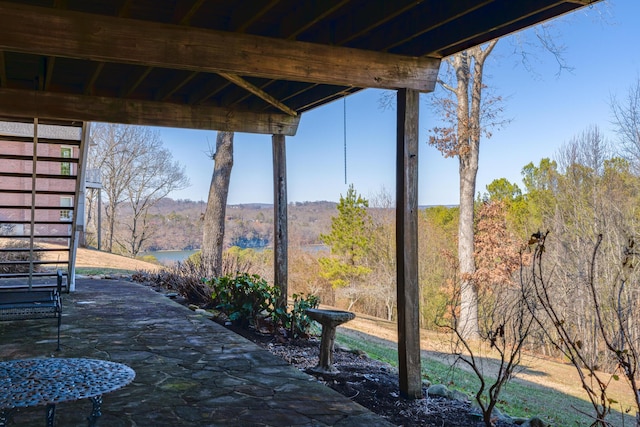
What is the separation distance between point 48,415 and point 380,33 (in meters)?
3.60

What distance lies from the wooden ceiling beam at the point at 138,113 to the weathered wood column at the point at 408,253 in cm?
302

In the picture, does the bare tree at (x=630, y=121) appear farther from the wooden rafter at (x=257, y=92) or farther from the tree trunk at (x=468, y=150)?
the wooden rafter at (x=257, y=92)

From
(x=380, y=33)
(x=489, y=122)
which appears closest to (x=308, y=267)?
(x=489, y=122)

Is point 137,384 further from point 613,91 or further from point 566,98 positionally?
point 566,98

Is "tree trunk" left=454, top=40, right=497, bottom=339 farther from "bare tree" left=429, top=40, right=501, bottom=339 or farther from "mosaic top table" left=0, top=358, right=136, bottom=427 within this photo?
"mosaic top table" left=0, top=358, right=136, bottom=427

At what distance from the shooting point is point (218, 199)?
38.9ft

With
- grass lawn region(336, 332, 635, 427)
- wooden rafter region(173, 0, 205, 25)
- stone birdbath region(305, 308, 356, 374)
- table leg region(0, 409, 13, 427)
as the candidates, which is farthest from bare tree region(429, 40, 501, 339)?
table leg region(0, 409, 13, 427)

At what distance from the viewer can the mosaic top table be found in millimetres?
2068

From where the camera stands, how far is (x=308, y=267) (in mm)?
25219

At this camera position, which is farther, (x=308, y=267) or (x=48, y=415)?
(x=308, y=267)

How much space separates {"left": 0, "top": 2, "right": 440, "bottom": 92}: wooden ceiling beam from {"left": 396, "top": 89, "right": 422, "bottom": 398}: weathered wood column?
0.53 m

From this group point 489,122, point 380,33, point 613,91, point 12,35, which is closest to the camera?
point 12,35

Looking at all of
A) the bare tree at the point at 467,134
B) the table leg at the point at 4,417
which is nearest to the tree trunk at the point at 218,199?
the bare tree at the point at 467,134

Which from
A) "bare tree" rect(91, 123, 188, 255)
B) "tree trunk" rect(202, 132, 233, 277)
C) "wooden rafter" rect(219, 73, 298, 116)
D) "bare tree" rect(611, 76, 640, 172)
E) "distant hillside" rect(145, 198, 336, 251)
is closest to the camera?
"wooden rafter" rect(219, 73, 298, 116)
